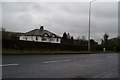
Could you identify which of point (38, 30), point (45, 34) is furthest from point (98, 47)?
point (38, 30)

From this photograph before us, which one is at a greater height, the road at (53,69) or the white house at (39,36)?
the white house at (39,36)

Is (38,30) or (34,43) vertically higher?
(38,30)

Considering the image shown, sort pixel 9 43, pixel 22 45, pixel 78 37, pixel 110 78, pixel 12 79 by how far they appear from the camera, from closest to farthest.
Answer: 1. pixel 12 79
2. pixel 110 78
3. pixel 9 43
4. pixel 22 45
5. pixel 78 37

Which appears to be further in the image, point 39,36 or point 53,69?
point 39,36

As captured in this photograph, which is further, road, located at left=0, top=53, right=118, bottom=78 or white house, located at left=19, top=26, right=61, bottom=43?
white house, located at left=19, top=26, right=61, bottom=43

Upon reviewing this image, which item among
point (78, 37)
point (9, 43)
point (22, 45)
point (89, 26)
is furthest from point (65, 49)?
point (78, 37)

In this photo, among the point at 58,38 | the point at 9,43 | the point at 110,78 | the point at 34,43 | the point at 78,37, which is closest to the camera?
the point at 110,78

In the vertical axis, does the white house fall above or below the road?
above

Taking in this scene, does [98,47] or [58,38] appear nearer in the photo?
[98,47]

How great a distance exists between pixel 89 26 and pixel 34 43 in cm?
1349

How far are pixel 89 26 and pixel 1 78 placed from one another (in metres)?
30.2

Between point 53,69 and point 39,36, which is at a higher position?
point 39,36

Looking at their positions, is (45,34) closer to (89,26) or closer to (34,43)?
(89,26)

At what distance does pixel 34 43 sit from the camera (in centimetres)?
2780
